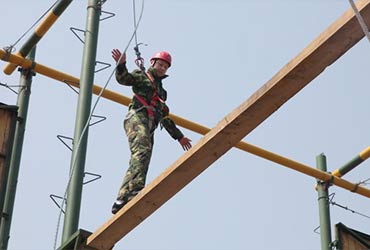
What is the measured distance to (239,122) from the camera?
286 inches

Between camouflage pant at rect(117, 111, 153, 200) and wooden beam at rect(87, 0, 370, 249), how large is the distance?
21.5 inches

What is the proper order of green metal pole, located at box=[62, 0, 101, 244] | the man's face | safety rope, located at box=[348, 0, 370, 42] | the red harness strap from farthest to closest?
green metal pole, located at box=[62, 0, 101, 244]
the man's face
the red harness strap
safety rope, located at box=[348, 0, 370, 42]

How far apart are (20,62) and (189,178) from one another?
4.56 meters

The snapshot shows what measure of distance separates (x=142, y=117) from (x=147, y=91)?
0.29 meters

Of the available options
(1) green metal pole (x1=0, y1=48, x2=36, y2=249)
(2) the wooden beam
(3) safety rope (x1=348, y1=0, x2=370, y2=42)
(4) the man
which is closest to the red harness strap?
(4) the man

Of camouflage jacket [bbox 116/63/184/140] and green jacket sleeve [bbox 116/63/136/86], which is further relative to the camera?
camouflage jacket [bbox 116/63/184/140]

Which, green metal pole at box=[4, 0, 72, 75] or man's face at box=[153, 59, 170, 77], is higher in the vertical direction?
green metal pole at box=[4, 0, 72, 75]

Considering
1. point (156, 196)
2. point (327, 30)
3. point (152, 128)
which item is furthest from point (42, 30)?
point (327, 30)

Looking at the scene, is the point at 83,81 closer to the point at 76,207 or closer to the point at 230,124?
the point at 76,207

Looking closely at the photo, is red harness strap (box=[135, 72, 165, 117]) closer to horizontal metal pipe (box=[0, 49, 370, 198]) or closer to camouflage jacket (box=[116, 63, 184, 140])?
camouflage jacket (box=[116, 63, 184, 140])

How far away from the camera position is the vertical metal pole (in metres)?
13.6

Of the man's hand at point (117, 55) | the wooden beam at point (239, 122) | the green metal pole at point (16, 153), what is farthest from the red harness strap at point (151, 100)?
the green metal pole at point (16, 153)

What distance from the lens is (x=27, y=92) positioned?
37.9ft

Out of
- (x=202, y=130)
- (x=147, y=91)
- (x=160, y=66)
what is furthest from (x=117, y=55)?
(x=202, y=130)
